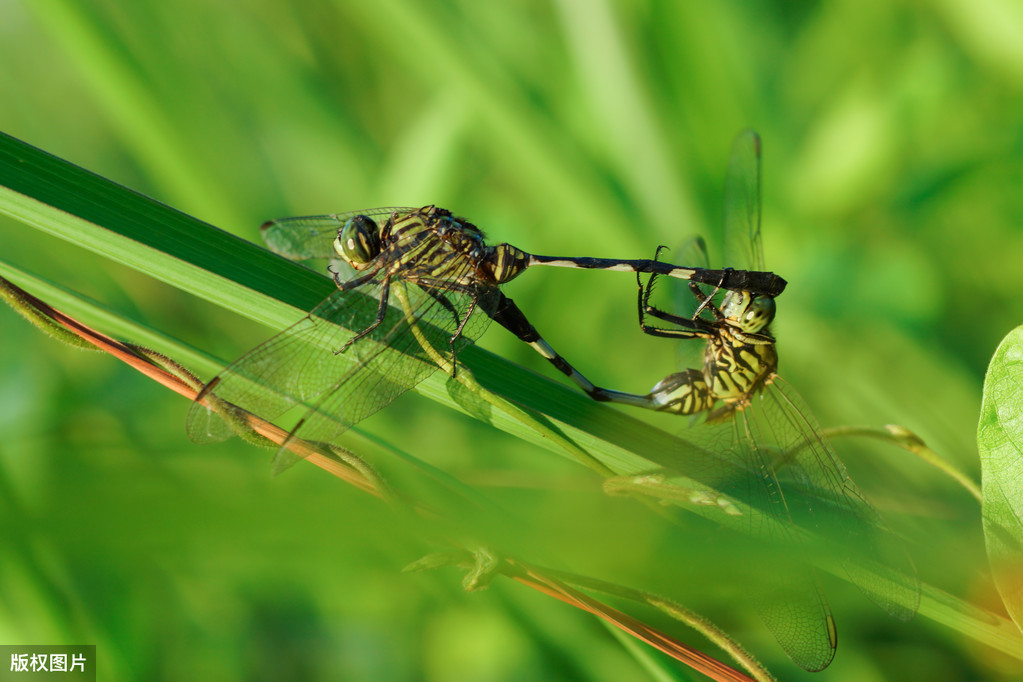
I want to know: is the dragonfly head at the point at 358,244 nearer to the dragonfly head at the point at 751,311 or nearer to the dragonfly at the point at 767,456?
the dragonfly at the point at 767,456

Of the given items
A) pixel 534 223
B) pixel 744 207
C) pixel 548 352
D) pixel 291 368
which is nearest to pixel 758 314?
pixel 744 207

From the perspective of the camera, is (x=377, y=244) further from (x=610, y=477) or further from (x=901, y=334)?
(x=901, y=334)

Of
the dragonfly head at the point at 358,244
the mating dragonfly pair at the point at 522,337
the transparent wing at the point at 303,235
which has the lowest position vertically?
the mating dragonfly pair at the point at 522,337

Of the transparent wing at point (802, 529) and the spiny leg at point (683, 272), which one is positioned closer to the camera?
the transparent wing at point (802, 529)

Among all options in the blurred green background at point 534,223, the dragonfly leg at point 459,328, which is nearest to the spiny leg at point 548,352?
the dragonfly leg at point 459,328

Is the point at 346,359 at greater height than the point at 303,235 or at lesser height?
lesser

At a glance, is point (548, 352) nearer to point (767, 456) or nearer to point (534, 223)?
point (767, 456)

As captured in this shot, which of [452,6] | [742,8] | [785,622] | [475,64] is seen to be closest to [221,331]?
[475,64]

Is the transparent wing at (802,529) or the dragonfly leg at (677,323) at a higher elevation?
the dragonfly leg at (677,323)
